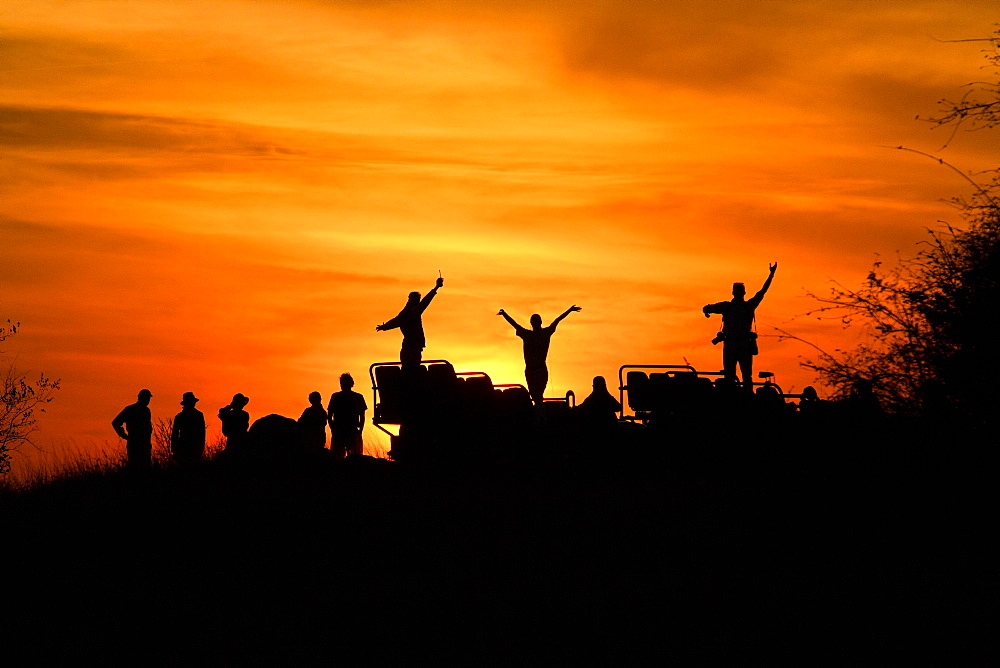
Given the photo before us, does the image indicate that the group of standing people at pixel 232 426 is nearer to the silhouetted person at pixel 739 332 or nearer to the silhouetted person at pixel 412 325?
the silhouetted person at pixel 412 325

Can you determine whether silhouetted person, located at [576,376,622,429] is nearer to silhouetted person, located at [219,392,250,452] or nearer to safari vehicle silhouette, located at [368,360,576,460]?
safari vehicle silhouette, located at [368,360,576,460]

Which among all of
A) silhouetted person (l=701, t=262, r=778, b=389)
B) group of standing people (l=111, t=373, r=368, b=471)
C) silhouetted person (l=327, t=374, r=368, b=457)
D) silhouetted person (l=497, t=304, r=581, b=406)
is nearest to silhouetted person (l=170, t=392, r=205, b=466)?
group of standing people (l=111, t=373, r=368, b=471)

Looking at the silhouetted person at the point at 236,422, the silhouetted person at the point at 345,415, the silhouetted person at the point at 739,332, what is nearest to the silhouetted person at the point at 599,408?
the silhouetted person at the point at 739,332

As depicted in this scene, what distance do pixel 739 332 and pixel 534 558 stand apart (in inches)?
246

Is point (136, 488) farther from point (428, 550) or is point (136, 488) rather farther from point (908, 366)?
point (908, 366)

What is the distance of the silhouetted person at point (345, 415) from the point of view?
64.0ft

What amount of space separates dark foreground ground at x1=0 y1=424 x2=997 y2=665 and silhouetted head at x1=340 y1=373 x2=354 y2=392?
3.99 ft

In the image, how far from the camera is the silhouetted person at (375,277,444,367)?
17.9m

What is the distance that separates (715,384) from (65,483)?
1010 centimetres

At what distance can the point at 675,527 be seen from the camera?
15578mm

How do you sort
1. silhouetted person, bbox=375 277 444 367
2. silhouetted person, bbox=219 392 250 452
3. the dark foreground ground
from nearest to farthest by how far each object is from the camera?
the dark foreground ground, silhouetted person, bbox=375 277 444 367, silhouetted person, bbox=219 392 250 452

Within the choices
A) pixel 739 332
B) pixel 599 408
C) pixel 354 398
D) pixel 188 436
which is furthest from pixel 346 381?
pixel 739 332

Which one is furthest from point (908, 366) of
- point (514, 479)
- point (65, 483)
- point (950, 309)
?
point (65, 483)

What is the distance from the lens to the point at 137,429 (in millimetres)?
18672
